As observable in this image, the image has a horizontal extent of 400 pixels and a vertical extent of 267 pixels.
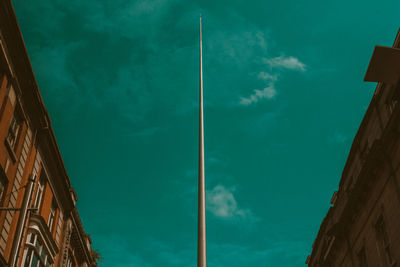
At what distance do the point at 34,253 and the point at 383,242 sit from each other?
20.1 meters

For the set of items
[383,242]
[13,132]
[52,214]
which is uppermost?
[13,132]

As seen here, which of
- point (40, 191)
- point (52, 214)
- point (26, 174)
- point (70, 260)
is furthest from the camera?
point (70, 260)

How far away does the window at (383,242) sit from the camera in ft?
79.2

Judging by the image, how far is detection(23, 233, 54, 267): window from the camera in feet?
87.1

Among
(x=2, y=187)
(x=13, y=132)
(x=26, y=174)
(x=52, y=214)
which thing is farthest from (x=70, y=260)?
(x=13, y=132)

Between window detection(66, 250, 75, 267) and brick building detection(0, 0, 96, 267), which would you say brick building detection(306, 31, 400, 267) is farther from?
window detection(66, 250, 75, 267)

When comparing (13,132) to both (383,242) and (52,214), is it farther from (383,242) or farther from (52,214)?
(383,242)

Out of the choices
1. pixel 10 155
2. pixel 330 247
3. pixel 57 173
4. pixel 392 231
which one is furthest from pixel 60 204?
pixel 392 231

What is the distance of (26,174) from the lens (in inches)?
1032

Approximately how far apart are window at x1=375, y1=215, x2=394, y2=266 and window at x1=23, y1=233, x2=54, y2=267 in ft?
64.6

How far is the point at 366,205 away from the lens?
27.1 metres

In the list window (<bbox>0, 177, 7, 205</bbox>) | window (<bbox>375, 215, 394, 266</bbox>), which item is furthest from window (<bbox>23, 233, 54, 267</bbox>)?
window (<bbox>375, 215, 394, 266</bbox>)

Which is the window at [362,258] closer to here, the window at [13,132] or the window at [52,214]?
the window at [52,214]

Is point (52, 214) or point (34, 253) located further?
point (52, 214)
